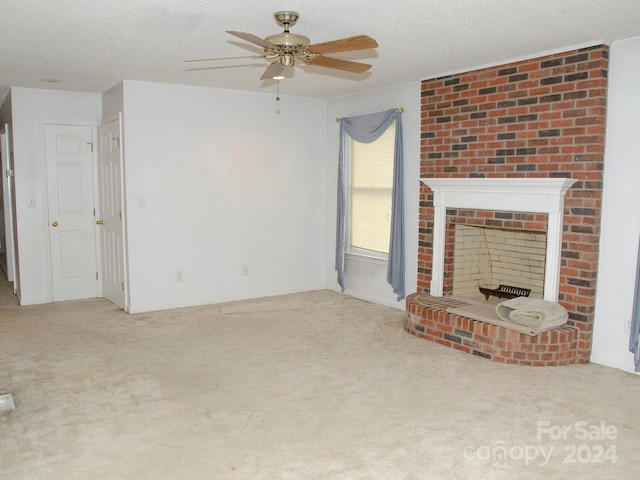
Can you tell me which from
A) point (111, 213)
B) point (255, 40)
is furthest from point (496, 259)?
point (111, 213)

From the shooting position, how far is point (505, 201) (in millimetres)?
4289

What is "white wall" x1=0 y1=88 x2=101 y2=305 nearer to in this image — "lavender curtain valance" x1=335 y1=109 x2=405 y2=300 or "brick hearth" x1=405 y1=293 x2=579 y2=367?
"lavender curtain valance" x1=335 y1=109 x2=405 y2=300

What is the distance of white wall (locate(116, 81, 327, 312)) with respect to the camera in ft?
17.4

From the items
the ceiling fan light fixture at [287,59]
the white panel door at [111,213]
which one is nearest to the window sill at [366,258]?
the white panel door at [111,213]

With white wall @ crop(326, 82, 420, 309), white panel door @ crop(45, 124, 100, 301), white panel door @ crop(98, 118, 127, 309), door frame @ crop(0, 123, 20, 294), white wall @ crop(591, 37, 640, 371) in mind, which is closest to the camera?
white wall @ crop(591, 37, 640, 371)

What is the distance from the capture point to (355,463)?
99.2 inches

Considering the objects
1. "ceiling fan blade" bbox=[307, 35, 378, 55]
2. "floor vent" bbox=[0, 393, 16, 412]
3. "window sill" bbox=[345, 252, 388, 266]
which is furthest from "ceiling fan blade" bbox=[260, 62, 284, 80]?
"window sill" bbox=[345, 252, 388, 266]

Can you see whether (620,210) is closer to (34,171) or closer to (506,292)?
(506,292)

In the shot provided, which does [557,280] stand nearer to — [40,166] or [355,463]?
[355,463]

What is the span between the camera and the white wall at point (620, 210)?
3.64 meters

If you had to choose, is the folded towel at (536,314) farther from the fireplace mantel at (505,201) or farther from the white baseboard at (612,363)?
the white baseboard at (612,363)

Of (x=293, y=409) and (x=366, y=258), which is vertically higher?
(x=366, y=258)

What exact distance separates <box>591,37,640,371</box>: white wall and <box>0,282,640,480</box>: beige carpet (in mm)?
283

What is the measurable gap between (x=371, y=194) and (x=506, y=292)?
77.0 inches
